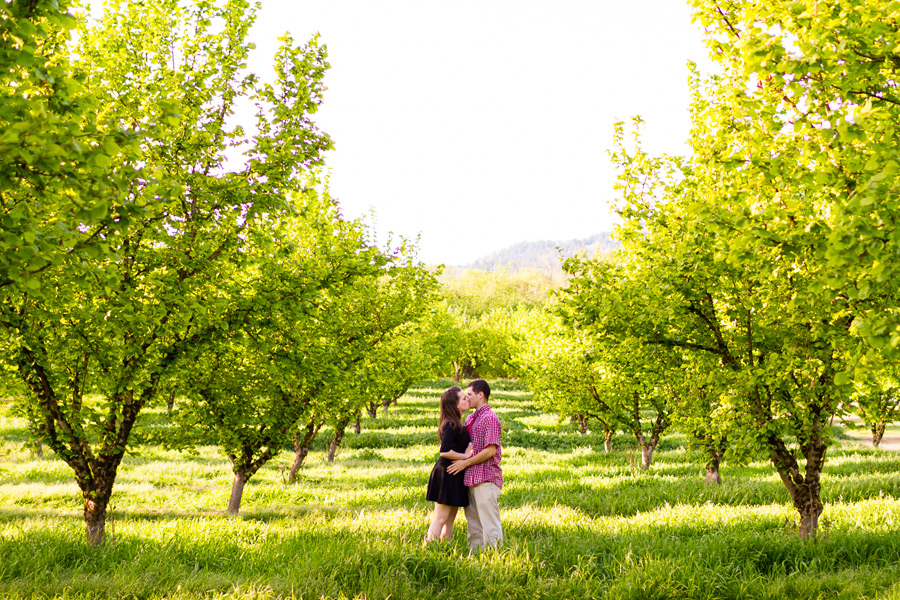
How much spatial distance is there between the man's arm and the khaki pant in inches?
11.8

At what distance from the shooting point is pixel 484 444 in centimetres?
644

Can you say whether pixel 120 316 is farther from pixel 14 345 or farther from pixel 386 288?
pixel 386 288

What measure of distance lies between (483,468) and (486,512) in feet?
1.62

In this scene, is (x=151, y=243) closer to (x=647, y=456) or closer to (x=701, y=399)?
(x=701, y=399)

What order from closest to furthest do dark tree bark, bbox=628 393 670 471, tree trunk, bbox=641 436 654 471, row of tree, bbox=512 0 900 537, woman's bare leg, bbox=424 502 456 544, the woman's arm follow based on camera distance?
1. row of tree, bbox=512 0 900 537
2. the woman's arm
3. woman's bare leg, bbox=424 502 456 544
4. dark tree bark, bbox=628 393 670 471
5. tree trunk, bbox=641 436 654 471

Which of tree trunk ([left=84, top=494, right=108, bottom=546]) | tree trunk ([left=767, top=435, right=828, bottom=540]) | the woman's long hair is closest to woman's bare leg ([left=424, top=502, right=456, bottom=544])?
the woman's long hair

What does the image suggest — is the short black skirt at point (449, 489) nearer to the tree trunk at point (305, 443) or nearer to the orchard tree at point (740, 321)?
the orchard tree at point (740, 321)

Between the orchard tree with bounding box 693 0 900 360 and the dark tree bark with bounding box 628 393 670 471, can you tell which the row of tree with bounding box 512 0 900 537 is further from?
the dark tree bark with bounding box 628 393 670 471

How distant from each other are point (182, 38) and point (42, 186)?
503 centimetres

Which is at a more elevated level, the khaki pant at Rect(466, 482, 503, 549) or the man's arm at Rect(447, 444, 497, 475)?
the man's arm at Rect(447, 444, 497, 475)

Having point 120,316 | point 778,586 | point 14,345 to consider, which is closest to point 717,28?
point 778,586

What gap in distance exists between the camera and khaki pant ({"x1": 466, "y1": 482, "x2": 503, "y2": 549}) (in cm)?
637

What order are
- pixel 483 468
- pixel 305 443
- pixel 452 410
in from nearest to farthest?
pixel 483 468, pixel 452 410, pixel 305 443

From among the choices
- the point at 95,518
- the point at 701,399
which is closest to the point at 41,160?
the point at 95,518
